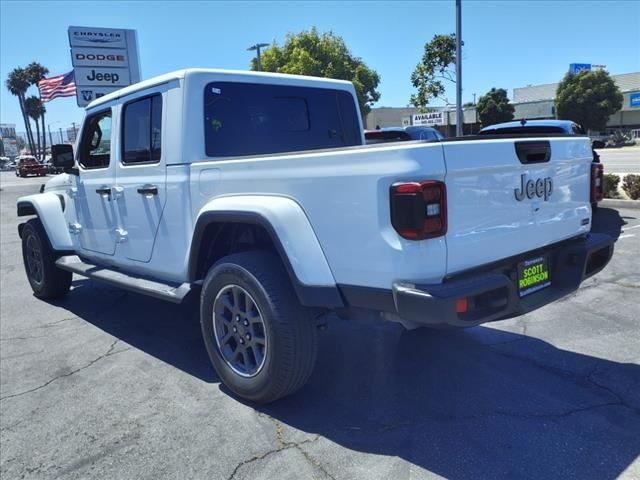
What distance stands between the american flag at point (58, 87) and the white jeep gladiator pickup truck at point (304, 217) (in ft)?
49.0

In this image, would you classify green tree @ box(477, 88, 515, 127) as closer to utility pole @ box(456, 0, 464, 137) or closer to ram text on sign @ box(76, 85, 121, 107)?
utility pole @ box(456, 0, 464, 137)

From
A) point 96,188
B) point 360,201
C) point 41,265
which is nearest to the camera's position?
point 360,201

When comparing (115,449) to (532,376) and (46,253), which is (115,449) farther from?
(46,253)

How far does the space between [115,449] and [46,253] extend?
3522mm

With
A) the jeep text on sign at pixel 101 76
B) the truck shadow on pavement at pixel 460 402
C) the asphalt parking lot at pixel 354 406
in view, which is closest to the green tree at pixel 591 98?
the jeep text on sign at pixel 101 76

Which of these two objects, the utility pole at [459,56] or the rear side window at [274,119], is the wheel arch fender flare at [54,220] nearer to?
the rear side window at [274,119]

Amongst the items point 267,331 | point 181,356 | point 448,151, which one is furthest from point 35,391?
point 448,151

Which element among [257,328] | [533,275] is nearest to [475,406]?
[533,275]

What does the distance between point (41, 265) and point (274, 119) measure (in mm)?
3499

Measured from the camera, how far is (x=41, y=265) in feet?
19.7

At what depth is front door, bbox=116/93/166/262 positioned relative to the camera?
13.2ft

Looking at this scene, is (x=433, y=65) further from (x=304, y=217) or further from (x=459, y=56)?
(x=304, y=217)

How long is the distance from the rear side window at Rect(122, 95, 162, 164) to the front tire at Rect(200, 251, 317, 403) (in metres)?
1.27

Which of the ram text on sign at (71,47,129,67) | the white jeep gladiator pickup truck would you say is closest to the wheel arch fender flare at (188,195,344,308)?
the white jeep gladiator pickup truck
